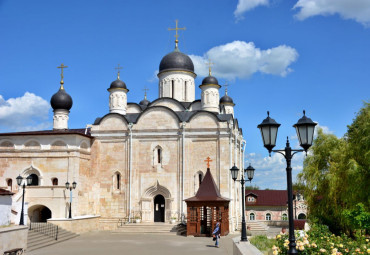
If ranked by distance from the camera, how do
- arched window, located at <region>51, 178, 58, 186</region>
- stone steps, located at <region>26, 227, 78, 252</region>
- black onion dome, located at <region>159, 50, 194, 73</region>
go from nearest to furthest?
stone steps, located at <region>26, 227, 78, 252</region> → arched window, located at <region>51, 178, 58, 186</region> → black onion dome, located at <region>159, 50, 194, 73</region>

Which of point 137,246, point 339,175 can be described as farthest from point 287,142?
point 339,175

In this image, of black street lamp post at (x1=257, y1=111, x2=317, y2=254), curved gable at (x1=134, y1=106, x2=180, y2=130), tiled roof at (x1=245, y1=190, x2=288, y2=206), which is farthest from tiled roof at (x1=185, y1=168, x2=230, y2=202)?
tiled roof at (x1=245, y1=190, x2=288, y2=206)

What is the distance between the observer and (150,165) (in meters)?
27.0

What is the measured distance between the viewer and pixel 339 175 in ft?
76.3

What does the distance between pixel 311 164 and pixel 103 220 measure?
45.0 feet

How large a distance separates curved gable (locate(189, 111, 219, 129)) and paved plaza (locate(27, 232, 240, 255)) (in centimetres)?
755

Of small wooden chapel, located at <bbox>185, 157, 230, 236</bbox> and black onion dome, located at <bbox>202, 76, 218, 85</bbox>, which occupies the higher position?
black onion dome, located at <bbox>202, 76, 218, 85</bbox>

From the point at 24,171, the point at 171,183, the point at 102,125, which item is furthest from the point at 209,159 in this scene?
the point at 24,171

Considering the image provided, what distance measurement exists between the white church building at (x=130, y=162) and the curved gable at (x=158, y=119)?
0.05m

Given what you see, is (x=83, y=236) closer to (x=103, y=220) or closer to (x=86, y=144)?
(x=103, y=220)

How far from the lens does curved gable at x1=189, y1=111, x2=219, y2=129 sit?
1049 inches

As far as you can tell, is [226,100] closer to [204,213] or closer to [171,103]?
[171,103]

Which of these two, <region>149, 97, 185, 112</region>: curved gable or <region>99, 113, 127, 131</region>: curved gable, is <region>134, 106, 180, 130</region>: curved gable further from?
<region>149, 97, 185, 112</region>: curved gable

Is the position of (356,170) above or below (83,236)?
above
